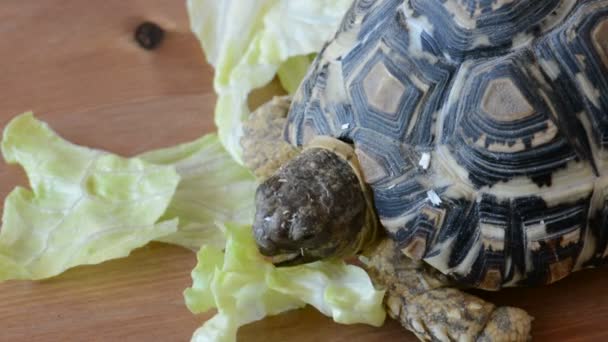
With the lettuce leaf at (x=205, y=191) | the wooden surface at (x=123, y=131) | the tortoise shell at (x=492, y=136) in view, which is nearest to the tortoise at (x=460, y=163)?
the tortoise shell at (x=492, y=136)

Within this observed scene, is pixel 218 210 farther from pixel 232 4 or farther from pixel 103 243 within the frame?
pixel 232 4

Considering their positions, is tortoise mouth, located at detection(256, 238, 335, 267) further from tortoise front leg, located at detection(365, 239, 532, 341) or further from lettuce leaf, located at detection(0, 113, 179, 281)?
lettuce leaf, located at detection(0, 113, 179, 281)

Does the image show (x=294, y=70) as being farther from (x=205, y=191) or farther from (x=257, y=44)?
(x=205, y=191)

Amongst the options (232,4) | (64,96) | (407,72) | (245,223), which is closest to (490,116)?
(407,72)

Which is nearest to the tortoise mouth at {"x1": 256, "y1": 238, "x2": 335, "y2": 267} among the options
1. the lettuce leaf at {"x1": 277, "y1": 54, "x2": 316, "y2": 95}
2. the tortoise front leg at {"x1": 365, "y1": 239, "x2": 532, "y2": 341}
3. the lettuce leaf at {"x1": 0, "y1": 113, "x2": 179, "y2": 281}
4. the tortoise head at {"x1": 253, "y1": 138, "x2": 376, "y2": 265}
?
the tortoise head at {"x1": 253, "y1": 138, "x2": 376, "y2": 265}

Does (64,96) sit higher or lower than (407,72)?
lower

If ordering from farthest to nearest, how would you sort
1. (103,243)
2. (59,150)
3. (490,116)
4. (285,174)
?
(59,150) → (103,243) → (285,174) → (490,116)
